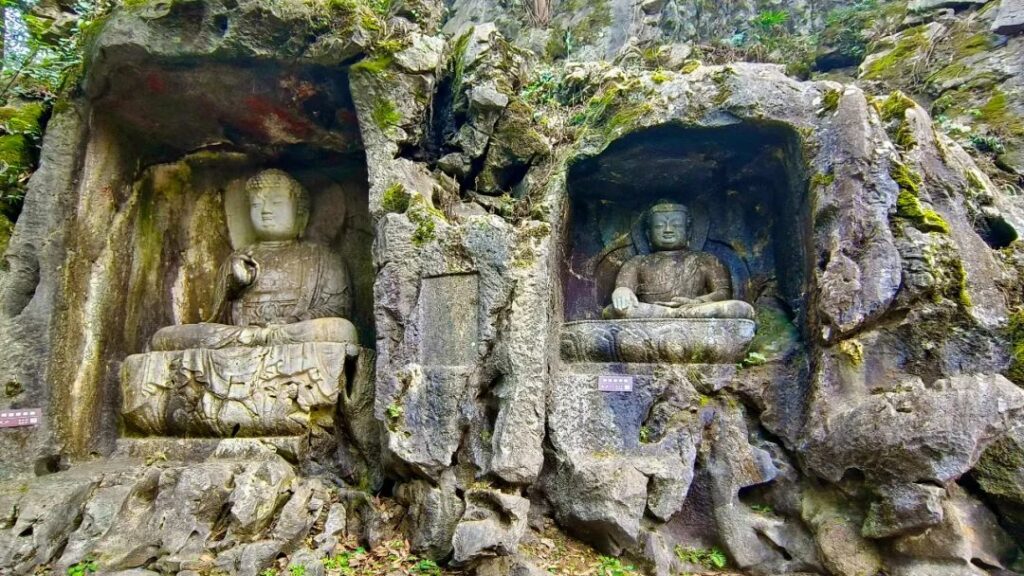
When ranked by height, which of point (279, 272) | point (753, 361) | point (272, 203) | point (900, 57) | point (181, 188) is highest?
point (900, 57)

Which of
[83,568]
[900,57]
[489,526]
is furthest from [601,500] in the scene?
[900,57]

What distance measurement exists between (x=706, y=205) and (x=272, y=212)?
178 inches

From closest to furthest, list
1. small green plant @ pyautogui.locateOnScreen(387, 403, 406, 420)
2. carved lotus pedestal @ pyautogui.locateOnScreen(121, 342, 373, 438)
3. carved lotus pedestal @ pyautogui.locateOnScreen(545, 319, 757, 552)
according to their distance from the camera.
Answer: carved lotus pedestal @ pyautogui.locateOnScreen(545, 319, 757, 552) → small green plant @ pyautogui.locateOnScreen(387, 403, 406, 420) → carved lotus pedestal @ pyautogui.locateOnScreen(121, 342, 373, 438)

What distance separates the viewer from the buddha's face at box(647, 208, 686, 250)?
18.8 ft

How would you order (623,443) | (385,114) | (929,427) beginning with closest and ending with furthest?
1. (929,427)
2. (623,443)
3. (385,114)

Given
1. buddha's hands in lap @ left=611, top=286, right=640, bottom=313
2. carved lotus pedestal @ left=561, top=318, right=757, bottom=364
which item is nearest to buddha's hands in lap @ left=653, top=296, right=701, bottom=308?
buddha's hands in lap @ left=611, top=286, right=640, bottom=313

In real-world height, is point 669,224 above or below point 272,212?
A: below

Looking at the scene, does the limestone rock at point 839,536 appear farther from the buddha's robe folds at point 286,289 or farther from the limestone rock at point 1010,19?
the limestone rock at point 1010,19

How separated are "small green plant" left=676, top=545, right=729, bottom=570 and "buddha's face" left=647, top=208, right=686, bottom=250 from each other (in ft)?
9.37

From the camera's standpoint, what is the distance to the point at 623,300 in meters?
5.22

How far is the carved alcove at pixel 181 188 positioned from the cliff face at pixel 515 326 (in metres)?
0.03

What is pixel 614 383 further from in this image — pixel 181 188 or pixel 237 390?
pixel 181 188

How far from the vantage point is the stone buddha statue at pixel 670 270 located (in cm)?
552

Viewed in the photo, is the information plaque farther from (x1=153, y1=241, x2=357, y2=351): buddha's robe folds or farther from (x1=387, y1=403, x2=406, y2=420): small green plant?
(x1=387, y1=403, x2=406, y2=420): small green plant
